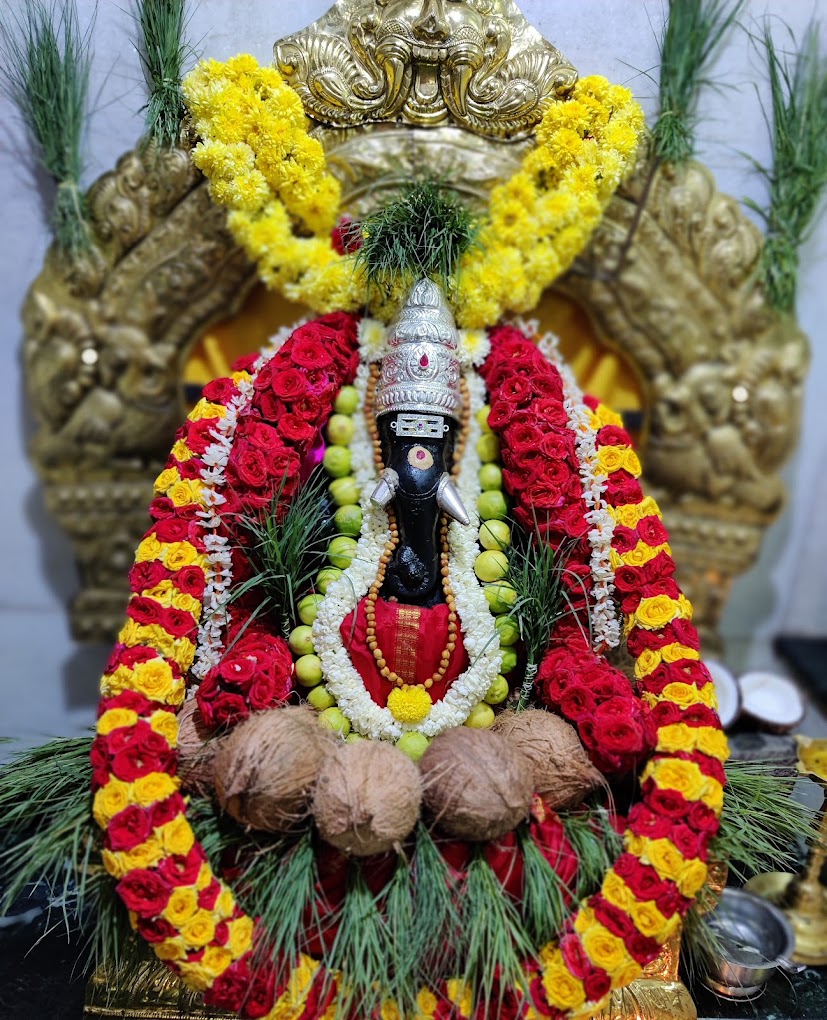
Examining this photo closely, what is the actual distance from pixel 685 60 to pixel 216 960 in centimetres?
253

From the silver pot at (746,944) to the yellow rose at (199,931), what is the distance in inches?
47.0

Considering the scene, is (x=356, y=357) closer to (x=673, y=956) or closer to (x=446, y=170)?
(x=446, y=170)

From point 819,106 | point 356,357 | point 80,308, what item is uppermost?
point 819,106

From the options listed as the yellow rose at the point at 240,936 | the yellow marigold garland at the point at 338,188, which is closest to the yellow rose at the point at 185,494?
the yellow marigold garland at the point at 338,188

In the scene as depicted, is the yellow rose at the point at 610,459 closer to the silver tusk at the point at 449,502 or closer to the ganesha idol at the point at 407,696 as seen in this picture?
the ganesha idol at the point at 407,696

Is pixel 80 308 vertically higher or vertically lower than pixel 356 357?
higher

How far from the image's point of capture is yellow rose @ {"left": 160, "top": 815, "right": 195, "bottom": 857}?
1.68 meters

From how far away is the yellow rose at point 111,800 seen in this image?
1.70m

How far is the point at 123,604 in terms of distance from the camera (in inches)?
118

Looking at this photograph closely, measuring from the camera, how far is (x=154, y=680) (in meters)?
1.82

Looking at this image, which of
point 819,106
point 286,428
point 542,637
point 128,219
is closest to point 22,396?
point 128,219

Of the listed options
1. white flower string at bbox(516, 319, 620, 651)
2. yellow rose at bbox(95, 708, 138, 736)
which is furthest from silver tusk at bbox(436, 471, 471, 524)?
yellow rose at bbox(95, 708, 138, 736)

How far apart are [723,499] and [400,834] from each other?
5.97 ft

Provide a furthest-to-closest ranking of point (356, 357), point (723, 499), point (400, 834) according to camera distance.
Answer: point (723, 499), point (356, 357), point (400, 834)
